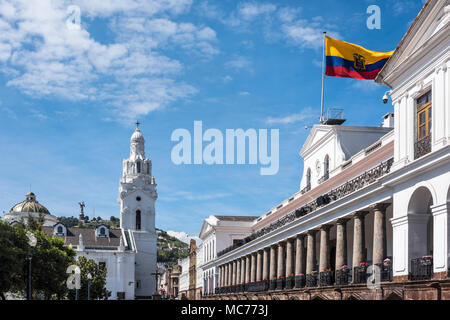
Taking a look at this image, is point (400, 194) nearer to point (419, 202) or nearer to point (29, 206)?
point (419, 202)

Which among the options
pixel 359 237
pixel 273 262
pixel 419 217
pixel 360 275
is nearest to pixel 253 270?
pixel 273 262

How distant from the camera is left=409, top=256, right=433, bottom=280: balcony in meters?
22.6

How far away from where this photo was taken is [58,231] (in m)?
107

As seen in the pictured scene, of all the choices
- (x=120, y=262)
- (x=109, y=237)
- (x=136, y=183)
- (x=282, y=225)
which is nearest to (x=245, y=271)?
(x=282, y=225)

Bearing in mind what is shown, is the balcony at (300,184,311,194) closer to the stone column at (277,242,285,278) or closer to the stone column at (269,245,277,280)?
the stone column at (277,242,285,278)

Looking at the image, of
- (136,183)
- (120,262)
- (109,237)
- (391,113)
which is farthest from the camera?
(136,183)

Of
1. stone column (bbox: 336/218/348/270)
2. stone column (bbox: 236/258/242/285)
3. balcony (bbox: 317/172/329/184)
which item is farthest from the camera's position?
stone column (bbox: 236/258/242/285)

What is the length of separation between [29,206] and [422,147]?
111m

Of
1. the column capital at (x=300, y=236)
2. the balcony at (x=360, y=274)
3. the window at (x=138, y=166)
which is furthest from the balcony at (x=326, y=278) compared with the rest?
the window at (x=138, y=166)

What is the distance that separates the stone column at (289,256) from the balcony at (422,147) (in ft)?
71.0

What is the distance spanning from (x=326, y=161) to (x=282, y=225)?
20.1ft

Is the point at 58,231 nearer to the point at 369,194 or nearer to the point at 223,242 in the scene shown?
the point at 223,242

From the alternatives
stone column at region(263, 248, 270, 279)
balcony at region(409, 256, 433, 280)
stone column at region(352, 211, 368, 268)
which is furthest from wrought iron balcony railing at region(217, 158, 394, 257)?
stone column at region(263, 248, 270, 279)

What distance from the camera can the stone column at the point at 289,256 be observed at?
146 feet
